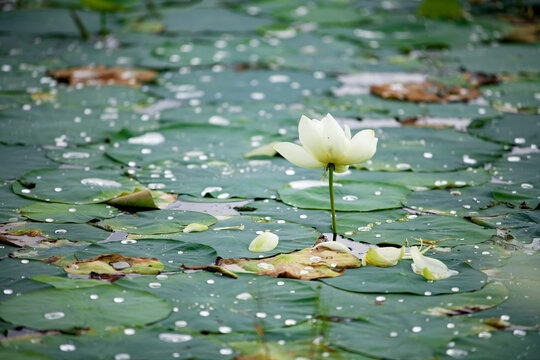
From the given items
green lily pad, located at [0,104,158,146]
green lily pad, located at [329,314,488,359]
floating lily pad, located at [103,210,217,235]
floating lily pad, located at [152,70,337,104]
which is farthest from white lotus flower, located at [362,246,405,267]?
floating lily pad, located at [152,70,337,104]

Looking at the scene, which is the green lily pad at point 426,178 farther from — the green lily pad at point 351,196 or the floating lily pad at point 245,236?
the floating lily pad at point 245,236

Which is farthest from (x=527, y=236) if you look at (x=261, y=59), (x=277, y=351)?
(x=261, y=59)

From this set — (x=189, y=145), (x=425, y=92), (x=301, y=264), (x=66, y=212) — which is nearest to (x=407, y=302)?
(x=301, y=264)

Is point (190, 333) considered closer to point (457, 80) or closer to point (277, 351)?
point (277, 351)

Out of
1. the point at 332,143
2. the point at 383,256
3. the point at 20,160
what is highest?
the point at 332,143

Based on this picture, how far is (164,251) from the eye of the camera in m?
1.67

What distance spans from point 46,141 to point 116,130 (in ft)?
0.90

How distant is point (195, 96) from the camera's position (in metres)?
3.22

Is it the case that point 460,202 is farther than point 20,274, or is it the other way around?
point 460,202

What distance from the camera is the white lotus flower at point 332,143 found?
1.70 meters

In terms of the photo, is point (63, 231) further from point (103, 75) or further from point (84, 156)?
point (103, 75)

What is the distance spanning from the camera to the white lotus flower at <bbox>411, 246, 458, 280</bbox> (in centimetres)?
155

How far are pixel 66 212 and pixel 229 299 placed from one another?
68 centimetres

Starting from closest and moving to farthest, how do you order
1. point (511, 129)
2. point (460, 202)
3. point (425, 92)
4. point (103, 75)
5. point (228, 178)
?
point (460, 202) → point (228, 178) → point (511, 129) → point (425, 92) → point (103, 75)
